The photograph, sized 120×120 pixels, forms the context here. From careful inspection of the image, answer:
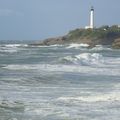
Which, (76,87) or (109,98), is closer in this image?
(109,98)

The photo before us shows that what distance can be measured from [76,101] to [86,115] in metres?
2.01

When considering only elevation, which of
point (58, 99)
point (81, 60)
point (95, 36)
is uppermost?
point (95, 36)

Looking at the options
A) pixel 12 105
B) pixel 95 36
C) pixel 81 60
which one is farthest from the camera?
pixel 95 36

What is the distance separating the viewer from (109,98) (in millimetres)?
13656

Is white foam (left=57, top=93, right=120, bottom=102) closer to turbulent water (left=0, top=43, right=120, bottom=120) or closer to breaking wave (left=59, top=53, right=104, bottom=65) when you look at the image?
turbulent water (left=0, top=43, right=120, bottom=120)

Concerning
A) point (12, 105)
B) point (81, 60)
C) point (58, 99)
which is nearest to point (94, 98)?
point (58, 99)

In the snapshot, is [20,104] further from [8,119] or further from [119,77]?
[119,77]

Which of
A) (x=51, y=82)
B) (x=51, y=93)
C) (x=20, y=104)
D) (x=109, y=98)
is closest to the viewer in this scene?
(x=20, y=104)

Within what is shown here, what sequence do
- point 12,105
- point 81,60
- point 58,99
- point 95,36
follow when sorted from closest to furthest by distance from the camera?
point 12,105
point 58,99
point 81,60
point 95,36

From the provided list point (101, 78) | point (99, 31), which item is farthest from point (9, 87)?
point (99, 31)

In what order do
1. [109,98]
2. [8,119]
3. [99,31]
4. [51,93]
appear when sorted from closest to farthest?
1. [8,119]
2. [109,98]
3. [51,93]
4. [99,31]

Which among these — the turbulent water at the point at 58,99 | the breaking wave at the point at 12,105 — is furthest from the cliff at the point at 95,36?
the breaking wave at the point at 12,105

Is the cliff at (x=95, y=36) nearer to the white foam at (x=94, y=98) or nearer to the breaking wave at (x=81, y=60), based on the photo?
the breaking wave at (x=81, y=60)

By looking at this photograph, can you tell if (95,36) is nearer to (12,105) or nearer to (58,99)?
(58,99)
